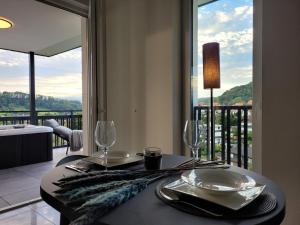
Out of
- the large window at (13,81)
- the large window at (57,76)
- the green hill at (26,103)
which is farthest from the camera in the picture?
the large window at (57,76)

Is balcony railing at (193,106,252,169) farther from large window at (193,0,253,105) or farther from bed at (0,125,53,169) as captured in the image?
bed at (0,125,53,169)

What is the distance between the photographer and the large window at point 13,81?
5.37 m

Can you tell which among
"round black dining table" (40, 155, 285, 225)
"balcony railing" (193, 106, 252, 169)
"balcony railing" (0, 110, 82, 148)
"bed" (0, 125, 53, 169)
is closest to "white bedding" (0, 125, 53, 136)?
"bed" (0, 125, 53, 169)

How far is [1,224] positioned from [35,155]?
7.43 ft

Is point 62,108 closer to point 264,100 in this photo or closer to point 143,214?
point 264,100

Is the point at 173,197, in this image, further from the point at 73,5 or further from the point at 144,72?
the point at 73,5

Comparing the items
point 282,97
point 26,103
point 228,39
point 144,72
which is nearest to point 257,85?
point 282,97

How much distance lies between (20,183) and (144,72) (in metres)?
2.14

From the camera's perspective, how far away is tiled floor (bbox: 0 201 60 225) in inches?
76.9

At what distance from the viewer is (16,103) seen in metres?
5.70

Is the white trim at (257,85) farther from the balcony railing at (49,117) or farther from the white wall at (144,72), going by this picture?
the balcony railing at (49,117)

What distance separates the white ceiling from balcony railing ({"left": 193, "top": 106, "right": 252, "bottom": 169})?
8.27 feet

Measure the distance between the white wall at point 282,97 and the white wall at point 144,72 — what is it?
842mm

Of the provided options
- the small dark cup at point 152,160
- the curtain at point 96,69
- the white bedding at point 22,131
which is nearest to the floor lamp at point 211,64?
the small dark cup at point 152,160
